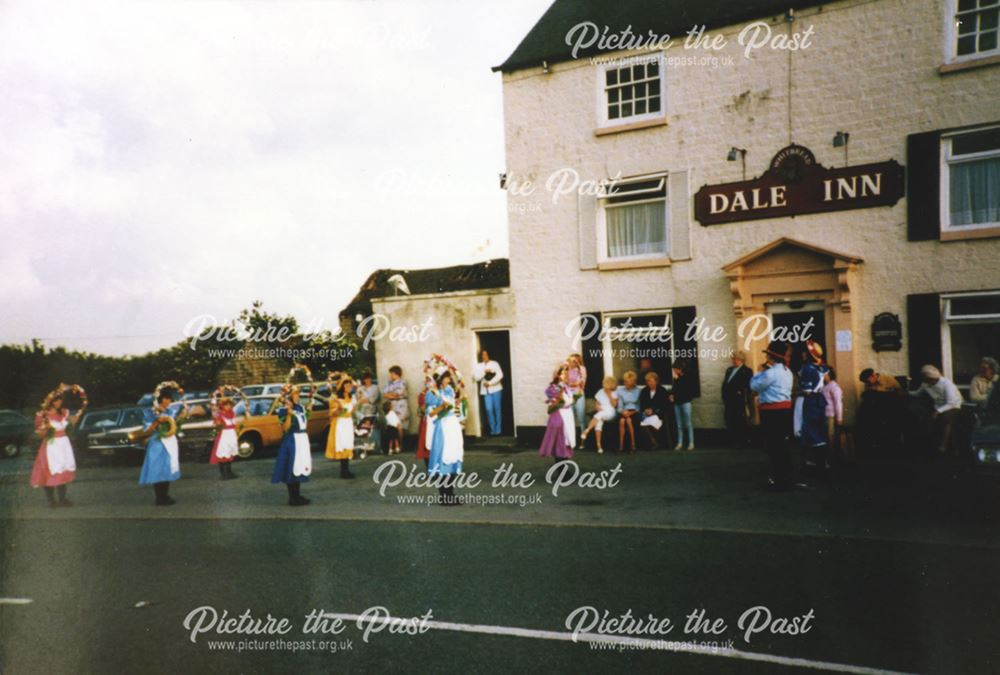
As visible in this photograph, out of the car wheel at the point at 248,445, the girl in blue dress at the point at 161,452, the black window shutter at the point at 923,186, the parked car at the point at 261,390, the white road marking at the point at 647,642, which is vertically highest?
the black window shutter at the point at 923,186

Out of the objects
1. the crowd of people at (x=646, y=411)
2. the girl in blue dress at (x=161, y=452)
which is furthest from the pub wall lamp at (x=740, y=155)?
the girl in blue dress at (x=161, y=452)

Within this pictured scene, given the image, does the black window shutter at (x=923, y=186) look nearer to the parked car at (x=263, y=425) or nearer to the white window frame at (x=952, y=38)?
the white window frame at (x=952, y=38)

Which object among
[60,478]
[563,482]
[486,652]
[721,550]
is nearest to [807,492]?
[721,550]

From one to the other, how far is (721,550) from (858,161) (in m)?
8.39

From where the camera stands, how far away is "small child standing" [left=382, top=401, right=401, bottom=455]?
12367 mm

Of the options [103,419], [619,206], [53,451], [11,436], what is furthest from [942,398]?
[11,436]

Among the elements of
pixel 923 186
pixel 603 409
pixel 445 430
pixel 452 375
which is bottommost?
pixel 603 409

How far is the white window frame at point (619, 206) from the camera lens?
13.7 metres

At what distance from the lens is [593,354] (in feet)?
46.5

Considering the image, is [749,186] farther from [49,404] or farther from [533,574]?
[49,404]

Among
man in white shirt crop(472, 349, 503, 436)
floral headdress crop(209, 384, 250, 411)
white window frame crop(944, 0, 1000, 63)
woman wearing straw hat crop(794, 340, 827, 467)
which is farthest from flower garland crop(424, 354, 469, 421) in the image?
white window frame crop(944, 0, 1000, 63)

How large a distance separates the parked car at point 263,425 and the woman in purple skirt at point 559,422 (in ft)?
24.7

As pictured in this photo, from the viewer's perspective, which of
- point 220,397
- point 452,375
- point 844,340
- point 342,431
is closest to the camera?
point 452,375

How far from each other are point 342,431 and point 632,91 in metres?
9.24
